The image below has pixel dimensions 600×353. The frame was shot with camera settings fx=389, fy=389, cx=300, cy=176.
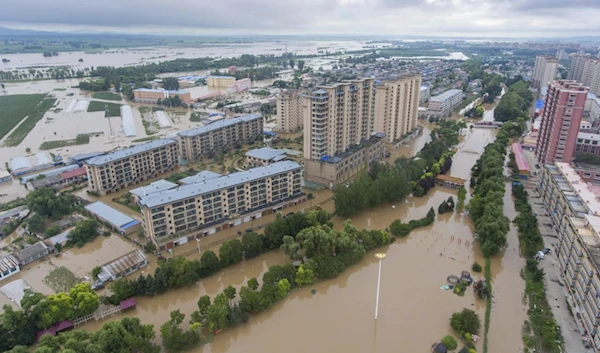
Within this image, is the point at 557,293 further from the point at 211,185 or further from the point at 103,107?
the point at 103,107

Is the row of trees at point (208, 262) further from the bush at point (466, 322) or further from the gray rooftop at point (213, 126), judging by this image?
the gray rooftop at point (213, 126)

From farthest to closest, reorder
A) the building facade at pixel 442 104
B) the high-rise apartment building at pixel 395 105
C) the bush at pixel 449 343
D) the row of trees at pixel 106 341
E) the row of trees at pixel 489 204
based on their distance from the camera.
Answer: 1. the building facade at pixel 442 104
2. the high-rise apartment building at pixel 395 105
3. the row of trees at pixel 489 204
4. the bush at pixel 449 343
5. the row of trees at pixel 106 341

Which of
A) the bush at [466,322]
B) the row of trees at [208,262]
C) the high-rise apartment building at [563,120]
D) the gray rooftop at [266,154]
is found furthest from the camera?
the gray rooftop at [266,154]

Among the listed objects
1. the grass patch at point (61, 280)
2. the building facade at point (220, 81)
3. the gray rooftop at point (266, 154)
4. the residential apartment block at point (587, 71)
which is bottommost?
the grass patch at point (61, 280)

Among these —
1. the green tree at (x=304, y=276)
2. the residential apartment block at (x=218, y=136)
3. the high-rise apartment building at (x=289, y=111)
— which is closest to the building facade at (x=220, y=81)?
the high-rise apartment building at (x=289, y=111)

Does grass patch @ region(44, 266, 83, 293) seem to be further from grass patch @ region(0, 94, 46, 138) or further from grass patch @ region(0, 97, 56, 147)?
grass patch @ region(0, 94, 46, 138)

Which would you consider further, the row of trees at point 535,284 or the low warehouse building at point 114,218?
the low warehouse building at point 114,218

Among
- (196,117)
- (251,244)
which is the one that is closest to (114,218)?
(251,244)

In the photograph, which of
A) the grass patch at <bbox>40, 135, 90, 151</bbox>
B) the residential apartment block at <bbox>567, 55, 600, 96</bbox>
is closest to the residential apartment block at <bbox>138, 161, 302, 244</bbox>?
the grass patch at <bbox>40, 135, 90, 151</bbox>
